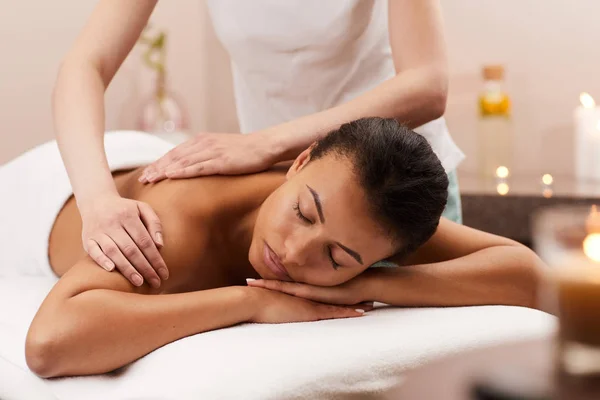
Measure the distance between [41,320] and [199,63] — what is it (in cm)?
302

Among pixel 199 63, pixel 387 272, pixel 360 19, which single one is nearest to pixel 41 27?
pixel 199 63

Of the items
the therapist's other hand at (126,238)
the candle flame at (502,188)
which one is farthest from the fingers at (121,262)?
the candle flame at (502,188)

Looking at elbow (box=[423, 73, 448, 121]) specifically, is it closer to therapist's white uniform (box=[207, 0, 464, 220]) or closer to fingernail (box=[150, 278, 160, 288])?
therapist's white uniform (box=[207, 0, 464, 220])

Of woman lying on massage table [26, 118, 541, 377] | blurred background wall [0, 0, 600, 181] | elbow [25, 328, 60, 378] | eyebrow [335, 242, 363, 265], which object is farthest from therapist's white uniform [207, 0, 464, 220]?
blurred background wall [0, 0, 600, 181]

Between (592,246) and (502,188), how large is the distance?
2259 mm

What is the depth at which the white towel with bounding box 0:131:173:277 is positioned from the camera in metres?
1.88

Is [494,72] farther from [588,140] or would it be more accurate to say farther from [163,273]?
[163,273]

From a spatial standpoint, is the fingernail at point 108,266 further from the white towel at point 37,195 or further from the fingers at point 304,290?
the white towel at point 37,195

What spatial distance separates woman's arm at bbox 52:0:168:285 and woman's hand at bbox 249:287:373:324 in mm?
187

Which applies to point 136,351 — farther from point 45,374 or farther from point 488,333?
point 488,333

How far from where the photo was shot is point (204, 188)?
1.56 metres

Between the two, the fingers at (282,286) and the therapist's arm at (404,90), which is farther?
the therapist's arm at (404,90)

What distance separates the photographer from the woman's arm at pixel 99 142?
1392 millimetres

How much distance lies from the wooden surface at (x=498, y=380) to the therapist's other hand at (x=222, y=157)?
0.87 m
